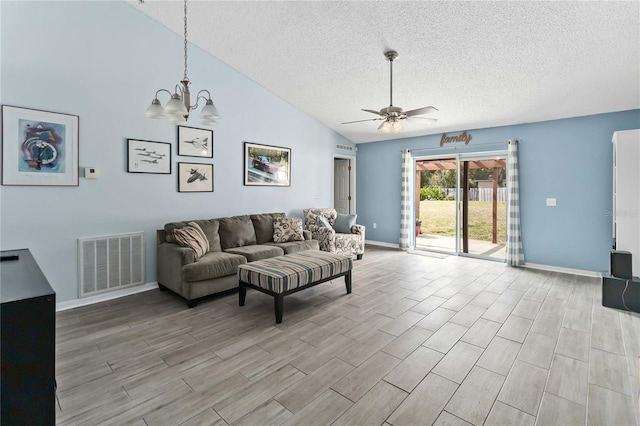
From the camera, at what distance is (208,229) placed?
445 centimetres

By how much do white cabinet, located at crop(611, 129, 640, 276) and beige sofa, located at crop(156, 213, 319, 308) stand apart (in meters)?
4.07

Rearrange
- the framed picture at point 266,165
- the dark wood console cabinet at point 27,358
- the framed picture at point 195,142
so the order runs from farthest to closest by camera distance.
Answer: the framed picture at point 266,165 < the framed picture at point 195,142 < the dark wood console cabinet at point 27,358

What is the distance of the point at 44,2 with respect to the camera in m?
3.37

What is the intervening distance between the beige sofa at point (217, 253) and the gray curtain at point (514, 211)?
336 cm

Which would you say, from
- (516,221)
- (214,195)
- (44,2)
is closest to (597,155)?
(516,221)

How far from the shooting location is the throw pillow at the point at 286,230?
5.23 meters

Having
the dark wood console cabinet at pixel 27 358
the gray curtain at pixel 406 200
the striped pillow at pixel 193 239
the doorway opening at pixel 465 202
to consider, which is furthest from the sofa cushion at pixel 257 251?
the doorway opening at pixel 465 202

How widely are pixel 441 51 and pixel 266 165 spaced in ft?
10.7

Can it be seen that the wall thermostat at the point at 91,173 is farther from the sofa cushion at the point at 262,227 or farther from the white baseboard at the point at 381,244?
the white baseboard at the point at 381,244

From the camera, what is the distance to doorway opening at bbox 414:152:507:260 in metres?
6.03

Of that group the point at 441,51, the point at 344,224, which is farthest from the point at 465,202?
the point at 441,51

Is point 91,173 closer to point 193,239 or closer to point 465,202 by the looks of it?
point 193,239

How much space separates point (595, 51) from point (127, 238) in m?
5.72

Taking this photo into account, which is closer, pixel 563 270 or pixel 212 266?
pixel 212 266
